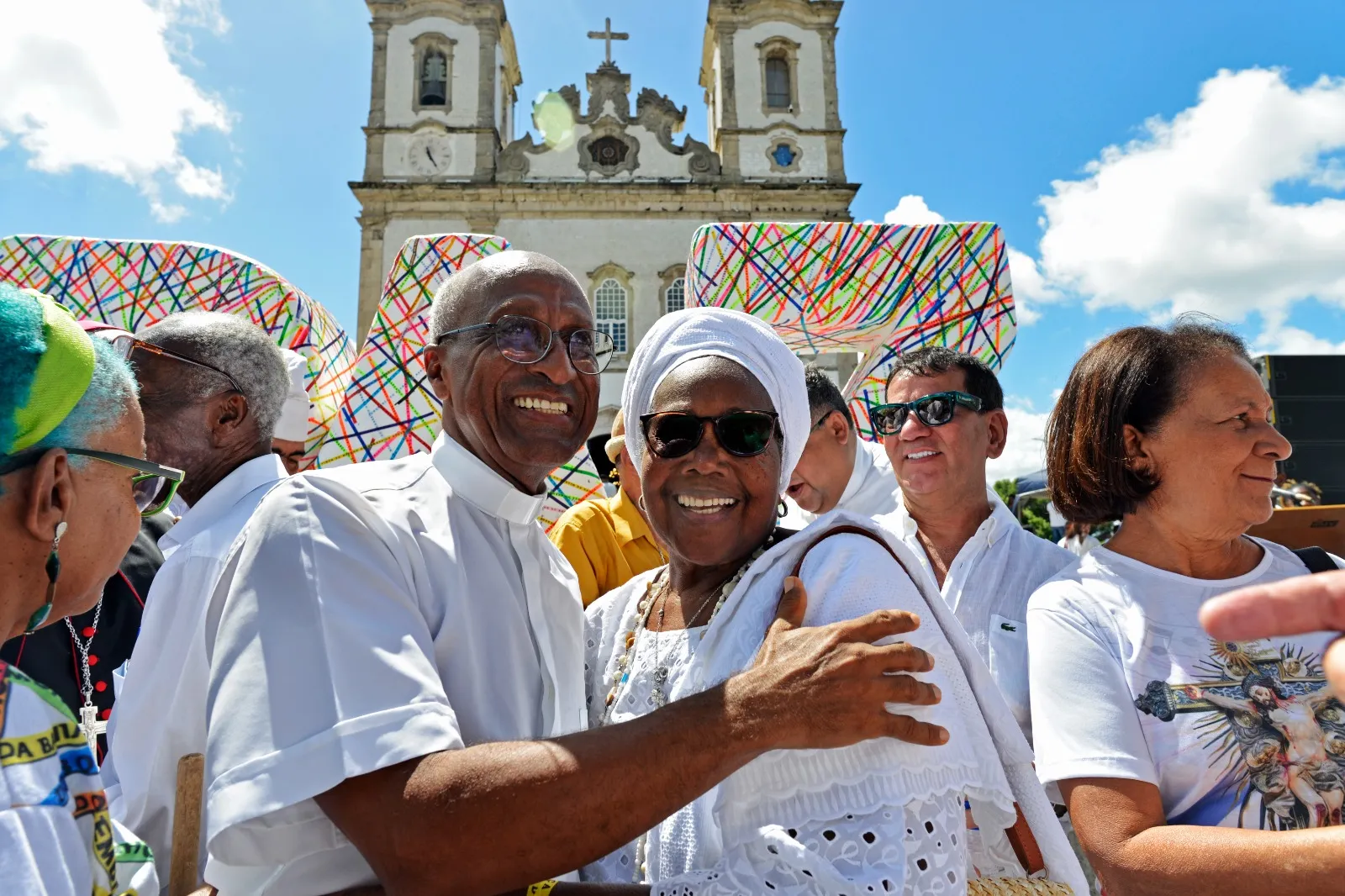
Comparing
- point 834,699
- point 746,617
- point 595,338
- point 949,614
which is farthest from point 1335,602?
point 595,338

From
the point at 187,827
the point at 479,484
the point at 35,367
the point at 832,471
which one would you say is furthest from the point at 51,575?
the point at 832,471

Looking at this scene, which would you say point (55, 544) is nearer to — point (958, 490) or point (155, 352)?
point (155, 352)

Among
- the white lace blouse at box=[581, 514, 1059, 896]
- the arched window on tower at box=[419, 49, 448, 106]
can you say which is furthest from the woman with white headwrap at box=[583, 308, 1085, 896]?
the arched window on tower at box=[419, 49, 448, 106]

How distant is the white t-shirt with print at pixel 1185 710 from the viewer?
5.31ft

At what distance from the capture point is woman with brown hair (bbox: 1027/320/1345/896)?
155 centimetres

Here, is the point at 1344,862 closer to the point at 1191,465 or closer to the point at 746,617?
the point at 1191,465

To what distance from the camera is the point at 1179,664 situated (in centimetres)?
174

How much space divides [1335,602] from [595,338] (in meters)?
1.68

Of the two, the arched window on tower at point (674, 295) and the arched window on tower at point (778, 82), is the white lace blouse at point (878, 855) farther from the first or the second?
the arched window on tower at point (778, 82)

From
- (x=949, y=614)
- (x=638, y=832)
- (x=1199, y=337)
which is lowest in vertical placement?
(x=638, y=832)

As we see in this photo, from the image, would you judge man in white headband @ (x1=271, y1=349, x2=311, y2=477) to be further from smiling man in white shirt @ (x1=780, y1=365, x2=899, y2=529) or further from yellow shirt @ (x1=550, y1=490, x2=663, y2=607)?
smiling man in white shirt @ (x1=780, y1=365, x2=899, y2=529)

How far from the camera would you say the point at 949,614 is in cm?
152

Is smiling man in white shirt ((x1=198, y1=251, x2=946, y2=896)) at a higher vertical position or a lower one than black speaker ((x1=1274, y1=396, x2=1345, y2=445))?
lower

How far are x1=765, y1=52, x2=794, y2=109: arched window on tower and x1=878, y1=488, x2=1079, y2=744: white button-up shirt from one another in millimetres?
27309
